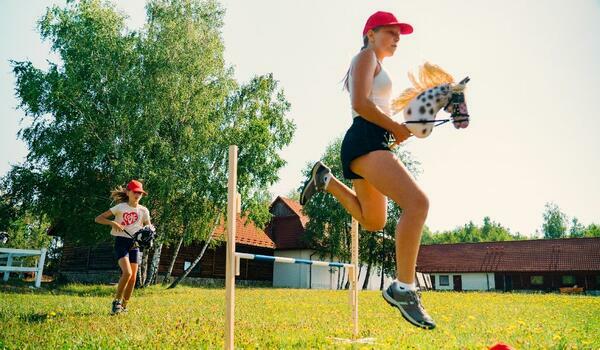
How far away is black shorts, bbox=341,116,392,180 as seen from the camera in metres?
3.54

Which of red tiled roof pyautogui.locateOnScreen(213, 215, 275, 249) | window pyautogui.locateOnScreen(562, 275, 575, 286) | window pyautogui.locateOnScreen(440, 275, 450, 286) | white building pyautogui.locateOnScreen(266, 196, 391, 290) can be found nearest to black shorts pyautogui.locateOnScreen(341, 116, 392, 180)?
red tiled roof pyautogui.locateOnScreen(213, 215, 275, 249)

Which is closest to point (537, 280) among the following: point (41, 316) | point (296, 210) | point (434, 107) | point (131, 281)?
point (296, 210)

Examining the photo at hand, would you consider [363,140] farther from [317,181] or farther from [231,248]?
[231,248]

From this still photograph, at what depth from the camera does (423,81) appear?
13.4 feet

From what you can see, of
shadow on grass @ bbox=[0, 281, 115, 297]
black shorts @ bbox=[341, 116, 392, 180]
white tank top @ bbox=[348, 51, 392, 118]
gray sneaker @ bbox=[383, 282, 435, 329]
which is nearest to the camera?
gray sneaker @ bbox=[383, 282, 435, 329]

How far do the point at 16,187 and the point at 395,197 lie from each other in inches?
849

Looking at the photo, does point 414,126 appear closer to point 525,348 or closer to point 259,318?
point 525,348

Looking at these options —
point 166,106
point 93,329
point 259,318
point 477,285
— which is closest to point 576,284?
point 477,285

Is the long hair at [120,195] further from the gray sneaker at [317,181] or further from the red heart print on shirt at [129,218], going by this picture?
the gray sneaker at [317,181]

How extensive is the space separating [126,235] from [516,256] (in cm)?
4796

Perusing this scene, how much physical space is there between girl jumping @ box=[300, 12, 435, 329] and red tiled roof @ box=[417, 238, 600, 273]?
47615 mm

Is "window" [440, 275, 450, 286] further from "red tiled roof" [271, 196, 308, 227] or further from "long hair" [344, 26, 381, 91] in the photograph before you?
"long hair" [344, 26, 381, 91]

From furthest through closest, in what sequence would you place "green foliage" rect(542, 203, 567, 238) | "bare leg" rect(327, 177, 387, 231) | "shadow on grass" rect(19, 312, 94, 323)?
"green foliage" rect(542, 203, 567, 238), "shadow on grass" rect(19, 312, 94, 323), "bare leg" rect(327, 177, 387, 231)

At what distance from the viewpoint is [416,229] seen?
3.38 m
